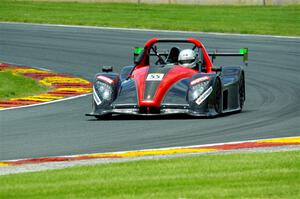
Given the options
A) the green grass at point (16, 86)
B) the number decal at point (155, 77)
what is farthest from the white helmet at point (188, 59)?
the green grass at point (16, 86)

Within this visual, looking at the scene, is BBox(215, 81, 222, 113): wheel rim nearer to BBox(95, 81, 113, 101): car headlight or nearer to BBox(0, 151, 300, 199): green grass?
BBox(95, 81, 113, 101): car headlight

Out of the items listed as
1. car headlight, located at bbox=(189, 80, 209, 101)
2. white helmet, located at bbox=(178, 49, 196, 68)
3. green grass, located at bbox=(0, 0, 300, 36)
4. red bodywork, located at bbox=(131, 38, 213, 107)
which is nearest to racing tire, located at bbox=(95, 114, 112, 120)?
red bodywork, located at bbox=(131, 38, 213, 107)

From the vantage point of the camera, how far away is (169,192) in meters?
10.7

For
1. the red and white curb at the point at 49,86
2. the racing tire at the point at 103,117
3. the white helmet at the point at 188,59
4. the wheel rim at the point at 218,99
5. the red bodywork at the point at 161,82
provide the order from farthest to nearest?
the red and white curb at the point at 49,86 < the white helmet at the point at 188,59 < the wheel rim at the point at 218,99 < the racing tire at the point at 103,117 < the red bodywork at the point at 161,82

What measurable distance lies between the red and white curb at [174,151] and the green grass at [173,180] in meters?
0.95

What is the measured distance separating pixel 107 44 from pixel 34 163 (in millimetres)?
22420

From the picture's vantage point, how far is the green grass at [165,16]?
41.0 meters

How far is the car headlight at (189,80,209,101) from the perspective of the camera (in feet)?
60.1

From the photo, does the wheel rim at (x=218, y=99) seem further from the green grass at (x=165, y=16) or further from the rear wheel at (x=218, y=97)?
the green grass at (x=165, y=16)

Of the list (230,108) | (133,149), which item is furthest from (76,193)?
(230,108)

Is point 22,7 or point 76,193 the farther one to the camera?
point 22,7

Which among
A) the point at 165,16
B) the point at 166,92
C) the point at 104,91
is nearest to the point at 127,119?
the point at 104,91

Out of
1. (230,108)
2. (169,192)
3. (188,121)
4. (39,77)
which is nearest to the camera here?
(169,192)

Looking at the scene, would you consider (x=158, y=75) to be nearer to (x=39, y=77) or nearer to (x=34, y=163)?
(x=34, y=163)
